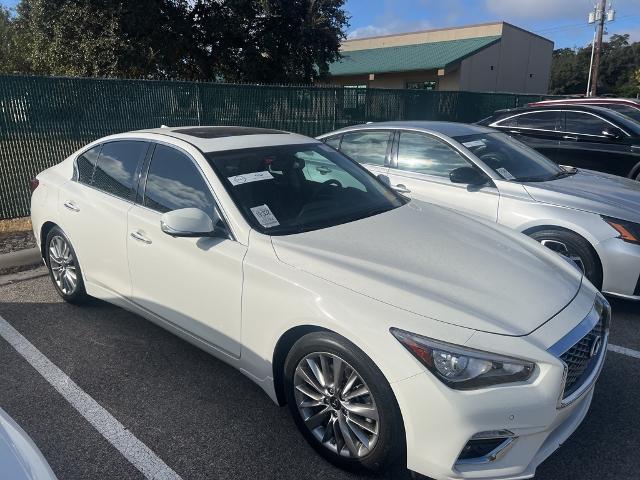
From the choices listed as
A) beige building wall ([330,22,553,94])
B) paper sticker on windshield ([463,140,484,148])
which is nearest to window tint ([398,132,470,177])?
paper sticker on windshield ([463,140,484,148])

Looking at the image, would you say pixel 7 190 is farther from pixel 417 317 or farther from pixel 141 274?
pixel 417 317

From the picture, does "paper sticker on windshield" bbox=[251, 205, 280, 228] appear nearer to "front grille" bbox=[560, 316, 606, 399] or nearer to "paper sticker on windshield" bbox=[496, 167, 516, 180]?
"front grille" bbox=[560, 316, 606, 399]

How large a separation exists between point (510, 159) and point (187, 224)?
11.7 ft

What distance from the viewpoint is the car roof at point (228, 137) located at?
11.3 ft

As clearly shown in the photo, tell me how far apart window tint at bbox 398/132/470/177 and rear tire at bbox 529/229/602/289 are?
1054mm

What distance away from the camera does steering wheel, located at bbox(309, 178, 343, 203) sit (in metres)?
3.33

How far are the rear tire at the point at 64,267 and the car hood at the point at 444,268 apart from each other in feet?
7.55

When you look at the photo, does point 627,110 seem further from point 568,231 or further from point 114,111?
point 114,111

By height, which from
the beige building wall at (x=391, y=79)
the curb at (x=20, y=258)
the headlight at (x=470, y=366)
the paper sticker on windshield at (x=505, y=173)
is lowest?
the curb at (x=20, y=258)

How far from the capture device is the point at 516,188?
4688 millimetres

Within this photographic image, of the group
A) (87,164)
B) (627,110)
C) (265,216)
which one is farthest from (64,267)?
(627,110)

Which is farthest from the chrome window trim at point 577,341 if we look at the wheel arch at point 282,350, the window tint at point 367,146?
the window tint at point 367,146

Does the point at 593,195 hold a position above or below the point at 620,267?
above

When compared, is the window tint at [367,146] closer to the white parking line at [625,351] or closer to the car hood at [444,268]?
the car hood at [444,268]
